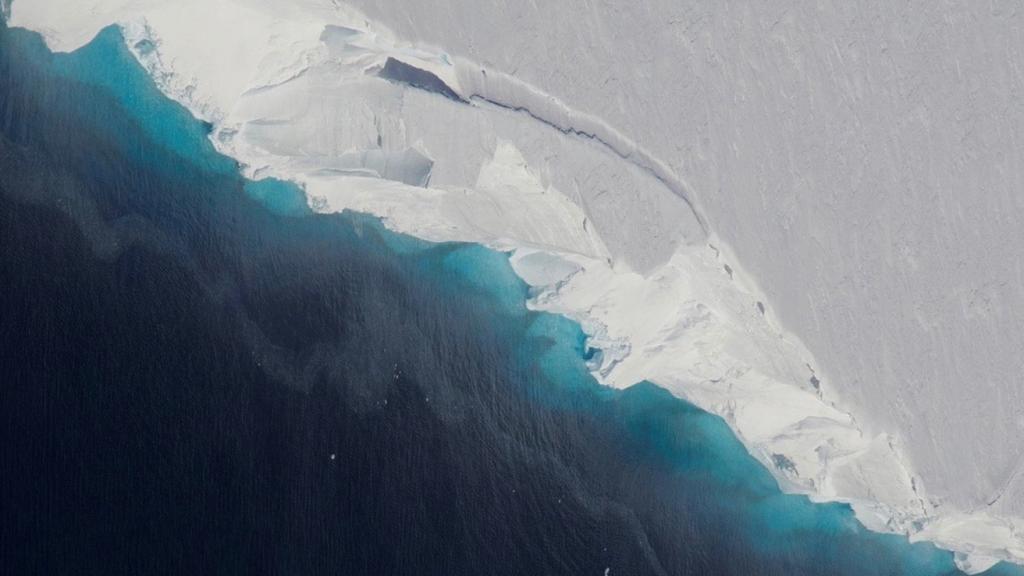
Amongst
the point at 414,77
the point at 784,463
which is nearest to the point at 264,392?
the point at 414,77

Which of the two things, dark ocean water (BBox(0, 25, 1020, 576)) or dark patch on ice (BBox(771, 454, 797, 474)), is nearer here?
dark ocean water (BBox(0, 25, 1020, 576))

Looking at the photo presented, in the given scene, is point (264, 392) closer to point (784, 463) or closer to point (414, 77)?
point (414, 77)

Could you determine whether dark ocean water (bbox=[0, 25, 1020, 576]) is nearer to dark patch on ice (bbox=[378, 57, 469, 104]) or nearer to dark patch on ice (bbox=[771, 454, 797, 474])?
dark patch on ice (bbox=[771, 454, 797, 474])

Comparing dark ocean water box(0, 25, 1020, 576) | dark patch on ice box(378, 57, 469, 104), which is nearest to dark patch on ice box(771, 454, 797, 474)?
dark ocean water box(0, 25, 1020, 576)

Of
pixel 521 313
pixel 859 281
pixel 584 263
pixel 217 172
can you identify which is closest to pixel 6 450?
pixel 217 172

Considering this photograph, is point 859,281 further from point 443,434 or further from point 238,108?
point 238,108

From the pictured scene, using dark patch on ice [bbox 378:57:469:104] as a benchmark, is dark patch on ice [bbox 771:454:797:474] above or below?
below
